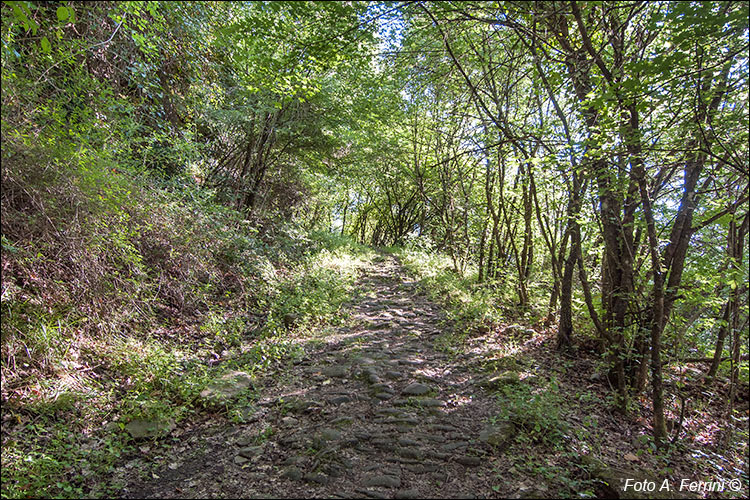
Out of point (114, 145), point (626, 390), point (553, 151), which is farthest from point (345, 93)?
point (626, 390)

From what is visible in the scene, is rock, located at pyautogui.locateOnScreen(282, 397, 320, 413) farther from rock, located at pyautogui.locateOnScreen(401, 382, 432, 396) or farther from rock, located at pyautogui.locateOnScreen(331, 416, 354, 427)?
rock, located at pyautogui.locateOnScreen(401, 382, 432, 396)

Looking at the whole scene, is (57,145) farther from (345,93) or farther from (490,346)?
(345,93)

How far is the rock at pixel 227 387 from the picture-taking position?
163 inches

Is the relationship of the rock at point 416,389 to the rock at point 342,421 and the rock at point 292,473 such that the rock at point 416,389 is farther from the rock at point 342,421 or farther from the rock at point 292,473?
the rock at point 292,473

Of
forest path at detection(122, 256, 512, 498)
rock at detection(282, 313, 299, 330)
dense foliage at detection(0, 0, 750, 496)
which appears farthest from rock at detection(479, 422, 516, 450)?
rock at detection(282, 313, 299, 330)

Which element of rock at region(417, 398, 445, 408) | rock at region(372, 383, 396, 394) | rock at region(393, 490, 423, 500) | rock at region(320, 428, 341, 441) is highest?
rock at region(417, 398, 445, 408)

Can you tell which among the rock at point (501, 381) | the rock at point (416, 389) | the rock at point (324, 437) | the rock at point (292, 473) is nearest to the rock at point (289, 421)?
the rock at point (324, 437)

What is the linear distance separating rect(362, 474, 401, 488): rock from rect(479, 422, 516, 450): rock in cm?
103

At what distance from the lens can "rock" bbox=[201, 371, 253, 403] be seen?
13.6 ft

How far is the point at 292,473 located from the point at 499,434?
1.98m

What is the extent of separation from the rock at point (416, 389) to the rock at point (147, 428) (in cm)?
260

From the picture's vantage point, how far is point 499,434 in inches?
142

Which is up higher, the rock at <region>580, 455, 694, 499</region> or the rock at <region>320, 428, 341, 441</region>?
the rock at <region>580, 455, 694, 499</region>

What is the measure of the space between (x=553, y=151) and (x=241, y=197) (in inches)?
305
